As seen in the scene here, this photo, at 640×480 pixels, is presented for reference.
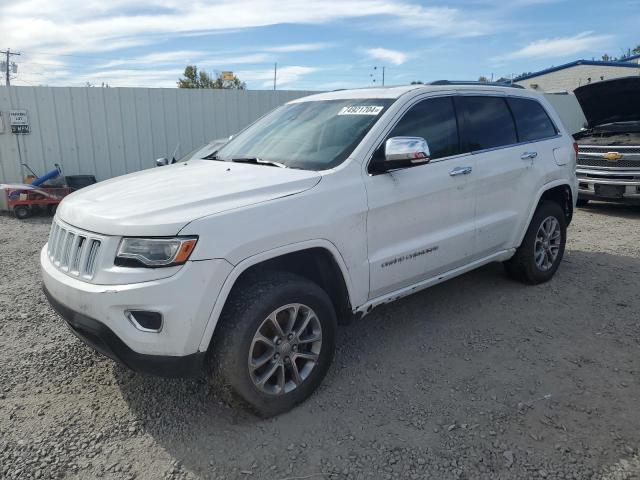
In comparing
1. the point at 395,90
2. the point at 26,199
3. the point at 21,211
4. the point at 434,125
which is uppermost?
the point at 395,90

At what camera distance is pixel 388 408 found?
304 cm

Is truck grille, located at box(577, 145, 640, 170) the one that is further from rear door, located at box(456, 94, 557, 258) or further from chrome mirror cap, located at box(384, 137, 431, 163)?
chrome mirror cap, located at box(384, 137, 431, 163)

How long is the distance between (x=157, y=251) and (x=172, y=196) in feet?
1.45

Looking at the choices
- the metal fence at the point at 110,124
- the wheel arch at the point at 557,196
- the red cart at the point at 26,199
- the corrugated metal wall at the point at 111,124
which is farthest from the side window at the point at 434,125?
the corrugated metal wall at the point at 111,124

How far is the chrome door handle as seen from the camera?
3804mm

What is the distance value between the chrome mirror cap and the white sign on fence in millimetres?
10213

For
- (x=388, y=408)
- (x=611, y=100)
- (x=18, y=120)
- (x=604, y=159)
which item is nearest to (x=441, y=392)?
(x=388, y=408)

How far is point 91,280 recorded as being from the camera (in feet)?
8.48

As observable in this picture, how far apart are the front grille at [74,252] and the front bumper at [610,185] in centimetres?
823

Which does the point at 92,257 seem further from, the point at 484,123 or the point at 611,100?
the point at 611,100

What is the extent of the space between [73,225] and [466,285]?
12.1ft

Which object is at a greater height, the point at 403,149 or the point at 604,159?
the point at 403,149

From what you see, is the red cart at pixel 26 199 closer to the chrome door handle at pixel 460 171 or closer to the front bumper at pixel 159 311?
the front bumper at pixel 159 311

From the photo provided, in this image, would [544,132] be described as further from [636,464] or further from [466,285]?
[636,464]
